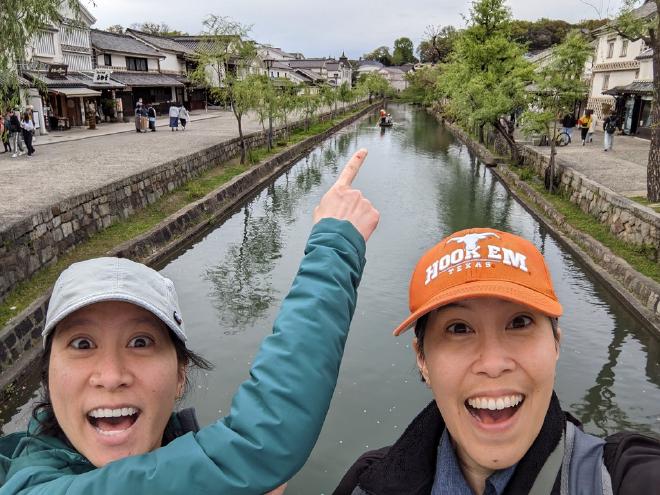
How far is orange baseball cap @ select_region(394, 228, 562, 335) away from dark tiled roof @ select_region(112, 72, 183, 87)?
31360mm

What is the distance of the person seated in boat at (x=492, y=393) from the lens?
1.22 metres

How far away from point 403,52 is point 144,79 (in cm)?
10356

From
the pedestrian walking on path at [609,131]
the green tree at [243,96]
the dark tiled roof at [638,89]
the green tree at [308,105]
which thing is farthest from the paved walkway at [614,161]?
the green tree at [308,105]

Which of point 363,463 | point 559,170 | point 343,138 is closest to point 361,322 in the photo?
point 363,463

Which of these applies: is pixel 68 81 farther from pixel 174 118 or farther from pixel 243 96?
pixel 243 96

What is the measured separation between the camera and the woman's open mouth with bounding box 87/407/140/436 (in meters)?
1.31

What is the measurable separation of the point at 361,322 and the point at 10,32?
5702 millimetres

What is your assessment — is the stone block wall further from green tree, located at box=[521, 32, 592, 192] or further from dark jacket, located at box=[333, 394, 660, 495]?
dark jacket, located at box=[333, 394, 660, 495]

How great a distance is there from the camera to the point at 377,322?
25.2 feet

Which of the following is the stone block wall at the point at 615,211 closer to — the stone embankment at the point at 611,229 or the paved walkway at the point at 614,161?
the stone embankment at the point at 611,229

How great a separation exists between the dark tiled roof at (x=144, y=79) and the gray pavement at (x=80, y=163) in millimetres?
6942

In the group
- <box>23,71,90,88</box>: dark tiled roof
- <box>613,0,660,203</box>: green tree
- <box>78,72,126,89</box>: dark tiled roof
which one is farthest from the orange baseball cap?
<box>78,72,126,89</box>: dark tiled roof

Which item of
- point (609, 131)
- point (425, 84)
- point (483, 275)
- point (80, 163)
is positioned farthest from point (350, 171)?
point (425, 84)

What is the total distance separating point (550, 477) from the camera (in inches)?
46.9
